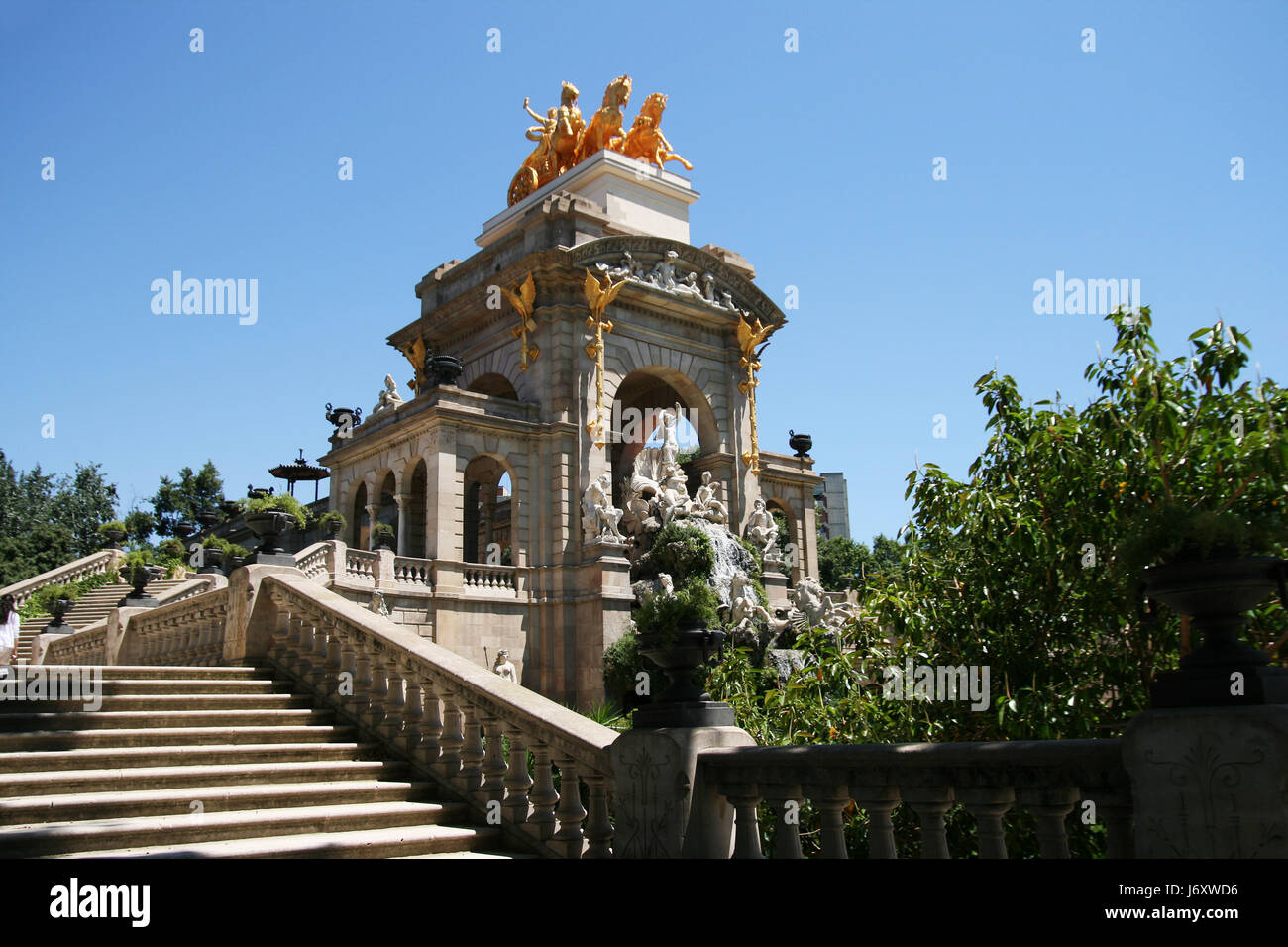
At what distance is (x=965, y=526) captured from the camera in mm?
10250

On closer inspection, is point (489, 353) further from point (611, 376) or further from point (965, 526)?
point (965, 526)

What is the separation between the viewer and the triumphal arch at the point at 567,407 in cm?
3045

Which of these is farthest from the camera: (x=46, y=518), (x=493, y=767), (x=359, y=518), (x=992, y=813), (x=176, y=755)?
(x=46, y=518)

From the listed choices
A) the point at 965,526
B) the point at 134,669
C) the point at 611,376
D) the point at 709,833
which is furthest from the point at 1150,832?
the point at 611,376

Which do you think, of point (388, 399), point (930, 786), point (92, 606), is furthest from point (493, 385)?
point (930, 786)

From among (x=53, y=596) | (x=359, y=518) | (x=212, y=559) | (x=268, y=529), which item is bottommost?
(x=53, y=596)

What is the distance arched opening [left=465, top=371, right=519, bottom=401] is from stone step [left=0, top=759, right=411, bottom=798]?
26.4 meters

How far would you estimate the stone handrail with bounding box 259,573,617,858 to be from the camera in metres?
8.16

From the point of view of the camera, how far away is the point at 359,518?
118 feet

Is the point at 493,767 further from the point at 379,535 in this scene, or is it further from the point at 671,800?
the point at 379,535

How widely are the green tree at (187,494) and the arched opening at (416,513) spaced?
36284 mm

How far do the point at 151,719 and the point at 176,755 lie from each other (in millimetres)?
1047

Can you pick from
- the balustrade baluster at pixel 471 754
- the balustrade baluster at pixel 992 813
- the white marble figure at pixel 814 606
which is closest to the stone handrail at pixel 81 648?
the balustrade baluster at pixel 471 754

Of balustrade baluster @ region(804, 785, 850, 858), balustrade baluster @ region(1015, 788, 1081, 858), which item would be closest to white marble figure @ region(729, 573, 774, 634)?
balustrade baluster @ region(804, 785, 850, 858)
